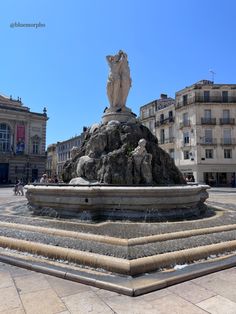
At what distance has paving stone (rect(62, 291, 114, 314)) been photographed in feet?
11.7

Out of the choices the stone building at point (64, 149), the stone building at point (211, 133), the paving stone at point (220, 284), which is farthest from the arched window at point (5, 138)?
the paving stone at point (220, 284)

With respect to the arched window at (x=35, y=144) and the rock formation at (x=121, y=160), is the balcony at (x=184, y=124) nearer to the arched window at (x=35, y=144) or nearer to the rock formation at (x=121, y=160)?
the arched window at (x=35, y=144)

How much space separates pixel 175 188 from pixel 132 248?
3894 mm

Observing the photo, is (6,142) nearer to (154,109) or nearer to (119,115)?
(154,109)

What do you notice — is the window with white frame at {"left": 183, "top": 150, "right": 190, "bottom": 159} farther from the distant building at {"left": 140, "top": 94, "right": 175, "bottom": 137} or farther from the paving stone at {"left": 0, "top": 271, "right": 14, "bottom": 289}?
the paving stone at {"left": 0, "top": 271, "right": 14, "bottom": 289}

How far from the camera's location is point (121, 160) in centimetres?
1210

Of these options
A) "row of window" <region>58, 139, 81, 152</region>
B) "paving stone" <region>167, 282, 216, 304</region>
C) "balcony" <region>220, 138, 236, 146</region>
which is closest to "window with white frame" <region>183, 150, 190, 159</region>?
"balcony" <region>220, 138, 236, 146</region>

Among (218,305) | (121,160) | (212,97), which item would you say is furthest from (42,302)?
(212,97)

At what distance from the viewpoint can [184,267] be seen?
4969mm

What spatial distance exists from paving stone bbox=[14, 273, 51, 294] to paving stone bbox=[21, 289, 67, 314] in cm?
14

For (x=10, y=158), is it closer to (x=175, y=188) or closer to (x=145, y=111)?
(x=145, y=111)

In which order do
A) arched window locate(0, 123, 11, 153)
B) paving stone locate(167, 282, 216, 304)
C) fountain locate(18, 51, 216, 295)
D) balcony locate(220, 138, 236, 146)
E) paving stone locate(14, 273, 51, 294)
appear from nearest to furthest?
paving stone locate(167, 282, 216, 304), paving stone locate(14, 273, 51, 294), fountain locate(18, 51, 216, 295), balcony locate(220, 138, 236, 146), arched window locate(0, 123, 11, 153)

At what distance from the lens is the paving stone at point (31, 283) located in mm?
4180

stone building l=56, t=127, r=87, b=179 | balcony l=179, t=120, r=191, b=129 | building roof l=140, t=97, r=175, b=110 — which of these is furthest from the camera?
stone building l=56, t=127, r=87, b=179
